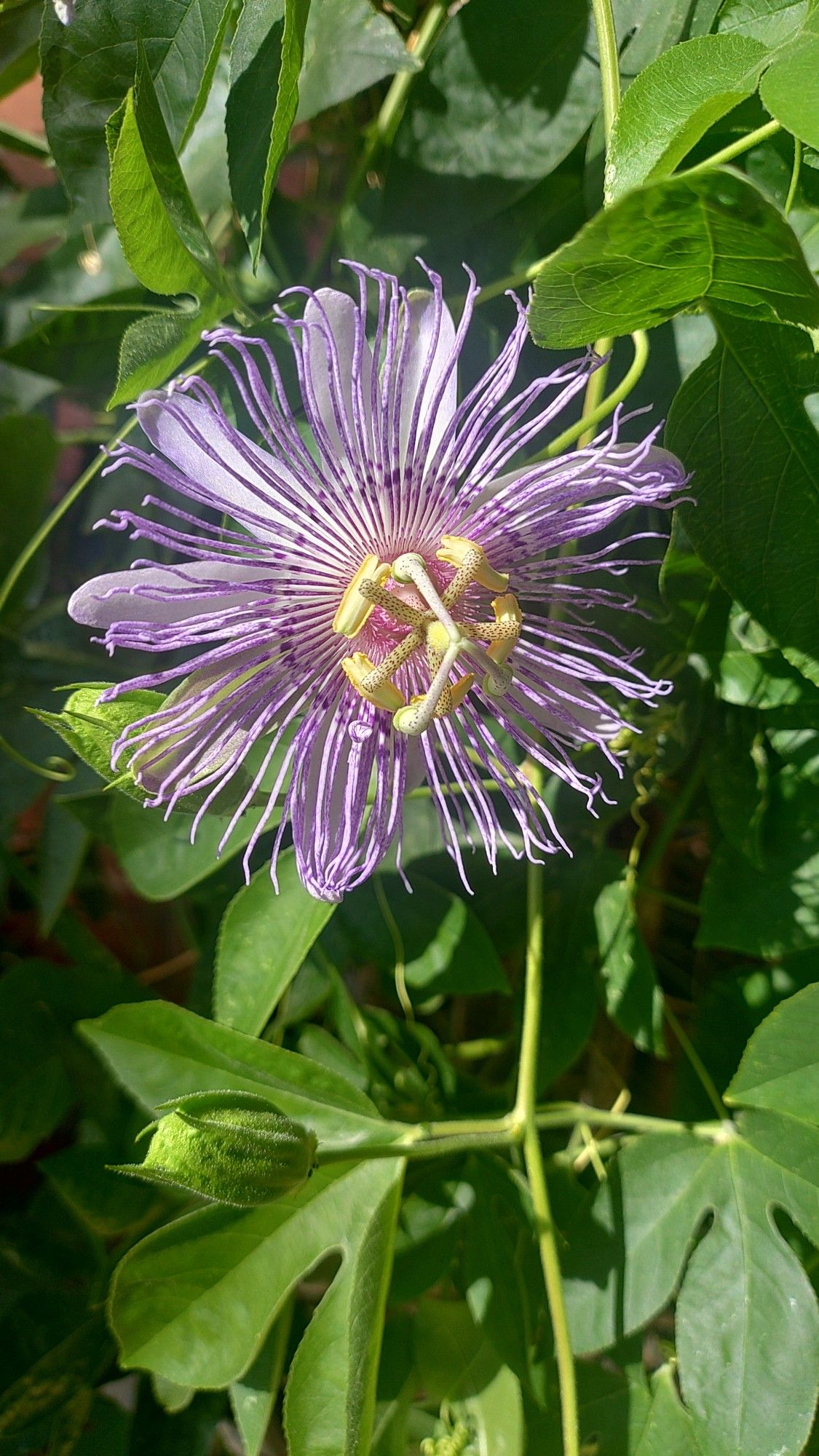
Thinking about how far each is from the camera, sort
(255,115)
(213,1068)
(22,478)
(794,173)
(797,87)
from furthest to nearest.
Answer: (22,478) < (213,1068) < (255,115) < (794,173) < (797,87)

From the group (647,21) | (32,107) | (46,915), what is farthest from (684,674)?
(32,107)

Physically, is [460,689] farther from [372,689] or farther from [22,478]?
[22,478]

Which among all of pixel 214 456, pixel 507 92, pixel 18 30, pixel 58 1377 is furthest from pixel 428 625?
pixel 58 1377

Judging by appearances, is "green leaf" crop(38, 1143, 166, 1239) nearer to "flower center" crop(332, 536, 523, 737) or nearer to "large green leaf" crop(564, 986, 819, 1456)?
"large green leaf" crop(564, 986, 819, 1456)

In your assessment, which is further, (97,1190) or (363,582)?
(97,1190)

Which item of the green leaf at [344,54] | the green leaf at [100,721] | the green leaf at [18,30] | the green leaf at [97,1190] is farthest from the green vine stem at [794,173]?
the green leaf at [97,1190]

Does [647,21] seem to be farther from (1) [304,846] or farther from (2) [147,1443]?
(2) [147,1443]
